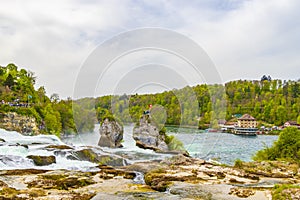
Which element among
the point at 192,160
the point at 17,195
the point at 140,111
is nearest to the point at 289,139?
the point at 192,160

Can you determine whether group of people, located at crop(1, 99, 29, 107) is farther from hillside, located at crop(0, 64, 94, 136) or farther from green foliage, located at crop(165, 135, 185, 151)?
green foliage, located at crop(165, 135, 185, 151)

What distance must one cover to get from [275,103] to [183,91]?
303 feet

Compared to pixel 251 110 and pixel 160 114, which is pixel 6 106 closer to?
pixel 160 114

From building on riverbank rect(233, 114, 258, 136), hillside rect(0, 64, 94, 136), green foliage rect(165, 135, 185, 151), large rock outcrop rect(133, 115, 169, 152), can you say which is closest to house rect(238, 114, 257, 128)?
building on riverbank rect(233, 114, 258, 136)

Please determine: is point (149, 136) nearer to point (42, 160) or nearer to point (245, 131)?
point (42, 160)

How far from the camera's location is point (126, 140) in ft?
135

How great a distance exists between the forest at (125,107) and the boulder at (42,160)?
7.68 metres

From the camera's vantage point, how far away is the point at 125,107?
35.4m

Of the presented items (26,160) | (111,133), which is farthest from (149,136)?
(26,160)

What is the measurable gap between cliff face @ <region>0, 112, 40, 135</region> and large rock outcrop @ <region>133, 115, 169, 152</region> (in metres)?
19.5

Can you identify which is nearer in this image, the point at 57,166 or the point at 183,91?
the point at 57,166

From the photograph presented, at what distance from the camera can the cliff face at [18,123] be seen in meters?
43.7

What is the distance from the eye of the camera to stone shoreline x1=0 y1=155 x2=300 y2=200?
14641mm

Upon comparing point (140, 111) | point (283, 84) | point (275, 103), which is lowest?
point (140, 111)
